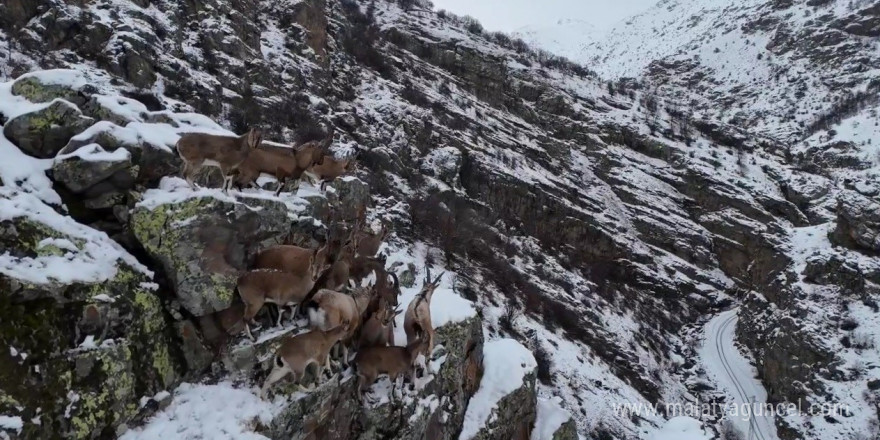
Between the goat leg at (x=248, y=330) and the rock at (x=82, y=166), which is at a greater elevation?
the rock at (x=82, y=166)

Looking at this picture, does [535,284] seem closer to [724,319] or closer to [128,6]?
[724,319]

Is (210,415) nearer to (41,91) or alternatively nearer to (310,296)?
(310,296)

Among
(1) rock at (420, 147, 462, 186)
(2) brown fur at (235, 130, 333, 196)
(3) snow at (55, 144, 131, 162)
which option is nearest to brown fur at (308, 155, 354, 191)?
(2) brown fur at (235, 130, 333, 196)

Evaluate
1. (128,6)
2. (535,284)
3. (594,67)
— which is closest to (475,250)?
(535,284)

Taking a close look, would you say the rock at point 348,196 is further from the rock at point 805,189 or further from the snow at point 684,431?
the rock at point 805,189

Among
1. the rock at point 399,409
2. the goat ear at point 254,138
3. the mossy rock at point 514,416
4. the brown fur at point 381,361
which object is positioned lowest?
the mossy rock at point 514,416

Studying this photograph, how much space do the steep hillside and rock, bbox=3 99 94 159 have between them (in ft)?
0.10

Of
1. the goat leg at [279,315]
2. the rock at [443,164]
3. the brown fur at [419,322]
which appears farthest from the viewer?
the rock at [443,164]

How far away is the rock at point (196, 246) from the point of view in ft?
23.5

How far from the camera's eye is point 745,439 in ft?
98.1

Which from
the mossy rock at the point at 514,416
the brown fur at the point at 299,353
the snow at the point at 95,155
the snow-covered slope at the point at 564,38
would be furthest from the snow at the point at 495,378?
the snow-covered slope at the point at 564,38

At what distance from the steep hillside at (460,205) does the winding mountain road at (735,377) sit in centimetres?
99

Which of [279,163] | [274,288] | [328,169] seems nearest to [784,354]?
[328,169]

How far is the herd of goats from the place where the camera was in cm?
728
